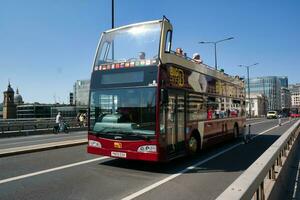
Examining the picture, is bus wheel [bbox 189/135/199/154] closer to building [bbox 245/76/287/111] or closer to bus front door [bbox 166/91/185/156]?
bus front door [bbox 166/91/185/156]

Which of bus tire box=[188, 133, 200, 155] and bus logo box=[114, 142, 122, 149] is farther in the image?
bus tire box=[188, 133, 200, 155]

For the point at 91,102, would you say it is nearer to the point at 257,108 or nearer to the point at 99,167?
A: the point at 99,167

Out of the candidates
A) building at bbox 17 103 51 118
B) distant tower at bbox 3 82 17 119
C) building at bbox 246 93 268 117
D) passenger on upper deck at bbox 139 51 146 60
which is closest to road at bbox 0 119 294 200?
passenger on upper deck at bbox 139 51 146 60

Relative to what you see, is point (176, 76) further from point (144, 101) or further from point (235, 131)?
point (235, 131)

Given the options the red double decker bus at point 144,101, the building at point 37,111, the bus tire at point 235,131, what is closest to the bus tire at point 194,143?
the red double decker bus at point 144,101

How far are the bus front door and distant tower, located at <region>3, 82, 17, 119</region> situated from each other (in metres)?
58.3

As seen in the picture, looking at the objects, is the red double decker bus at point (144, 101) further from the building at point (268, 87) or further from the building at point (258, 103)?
the building at point (268, 87)

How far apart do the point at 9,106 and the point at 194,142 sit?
6038 cm

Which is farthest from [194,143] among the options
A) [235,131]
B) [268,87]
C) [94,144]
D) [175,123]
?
[268,87]

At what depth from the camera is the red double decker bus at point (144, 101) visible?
9.12m

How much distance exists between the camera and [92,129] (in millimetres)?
10047

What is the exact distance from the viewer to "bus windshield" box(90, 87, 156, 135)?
A: 30.0ft

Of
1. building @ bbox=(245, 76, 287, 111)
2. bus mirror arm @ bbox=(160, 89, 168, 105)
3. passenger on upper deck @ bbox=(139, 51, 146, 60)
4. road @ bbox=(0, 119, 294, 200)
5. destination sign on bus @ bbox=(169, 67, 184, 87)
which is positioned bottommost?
road @ bbox=(0, 119, 294, 200)

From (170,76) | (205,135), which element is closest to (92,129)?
(170,76)
